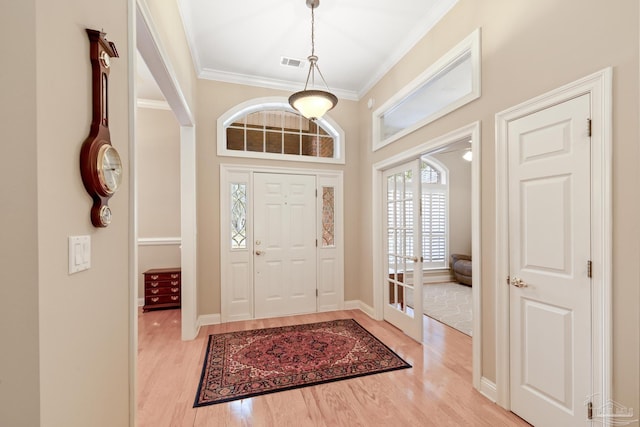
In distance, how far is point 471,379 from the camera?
2.41 m

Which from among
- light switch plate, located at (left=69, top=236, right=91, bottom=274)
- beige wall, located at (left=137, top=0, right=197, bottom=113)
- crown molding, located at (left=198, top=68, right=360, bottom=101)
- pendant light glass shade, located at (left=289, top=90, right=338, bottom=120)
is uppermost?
crown molding, located at (left=198, top=68, right=360, bottom=101)

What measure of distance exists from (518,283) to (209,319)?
3.48 metres

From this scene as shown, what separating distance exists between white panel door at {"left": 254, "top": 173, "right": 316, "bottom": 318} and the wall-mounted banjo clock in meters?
2.78

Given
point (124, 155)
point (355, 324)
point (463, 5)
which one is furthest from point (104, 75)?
point (355, 324)

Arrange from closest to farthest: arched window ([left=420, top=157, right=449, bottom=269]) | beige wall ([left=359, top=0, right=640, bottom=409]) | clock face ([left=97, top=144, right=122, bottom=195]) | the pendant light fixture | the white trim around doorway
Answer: clock face ([left=97, top=144, right=122, bottom=195]) → beige wall ([left=359, top=0, right=640, bottom=409]) → the white trim around doorway → the pendant light fixture → arched window ([left=420, top=157, right=449, bottom=269])

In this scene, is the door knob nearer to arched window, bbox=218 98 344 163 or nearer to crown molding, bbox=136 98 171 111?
arched window, bbox=218 98 344 163

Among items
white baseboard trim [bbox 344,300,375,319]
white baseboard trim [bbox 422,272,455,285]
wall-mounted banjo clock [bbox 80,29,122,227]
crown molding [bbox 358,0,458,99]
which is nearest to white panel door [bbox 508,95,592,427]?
crown molding [bbox 358,0,458,99]

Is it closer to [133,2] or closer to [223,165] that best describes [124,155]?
[133,2]

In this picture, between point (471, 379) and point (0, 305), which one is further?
point (471, 379)

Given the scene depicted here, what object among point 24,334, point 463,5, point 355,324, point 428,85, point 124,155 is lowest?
point 355,324

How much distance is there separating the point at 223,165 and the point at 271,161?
654mm

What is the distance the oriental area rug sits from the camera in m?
2.34

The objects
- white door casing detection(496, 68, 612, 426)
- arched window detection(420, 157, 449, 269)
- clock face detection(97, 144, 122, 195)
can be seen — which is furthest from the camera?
arched window detection(420, 157, 449, 269)

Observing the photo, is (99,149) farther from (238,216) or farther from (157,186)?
(157,186)
